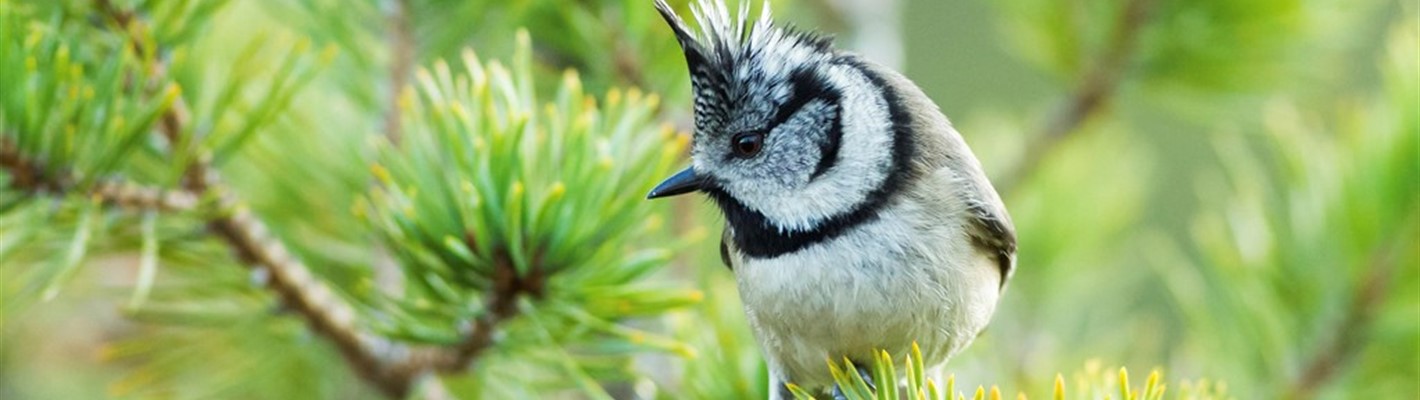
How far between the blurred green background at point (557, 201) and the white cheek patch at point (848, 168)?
0.07 meters

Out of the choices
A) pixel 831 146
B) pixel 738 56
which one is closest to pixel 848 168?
pixel 831 146

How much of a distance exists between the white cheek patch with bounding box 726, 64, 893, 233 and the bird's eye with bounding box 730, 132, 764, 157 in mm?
26

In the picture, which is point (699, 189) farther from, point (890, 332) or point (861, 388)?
point (861, 388)

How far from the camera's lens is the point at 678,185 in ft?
3.24

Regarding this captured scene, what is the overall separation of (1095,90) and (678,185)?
0.45 metres

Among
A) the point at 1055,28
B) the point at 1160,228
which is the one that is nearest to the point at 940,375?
the point at 1055,28

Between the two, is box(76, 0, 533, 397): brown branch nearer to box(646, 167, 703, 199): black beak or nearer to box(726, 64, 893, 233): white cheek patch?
box(646, 167, 703, 199): black beak

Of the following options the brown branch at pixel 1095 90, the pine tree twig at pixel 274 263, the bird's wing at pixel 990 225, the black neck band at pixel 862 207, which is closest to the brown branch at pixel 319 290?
the pine tree twig at pixel 274 263

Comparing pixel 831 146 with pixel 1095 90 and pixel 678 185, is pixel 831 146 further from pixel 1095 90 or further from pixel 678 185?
pixel 1095 90

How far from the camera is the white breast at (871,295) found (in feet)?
3.26

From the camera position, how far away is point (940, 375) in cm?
111

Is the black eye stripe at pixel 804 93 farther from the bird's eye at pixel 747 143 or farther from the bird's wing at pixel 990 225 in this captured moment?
the bird's wing at pixel 990 225

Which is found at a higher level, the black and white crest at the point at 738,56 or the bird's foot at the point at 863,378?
the black and white crest at the point at 738,56

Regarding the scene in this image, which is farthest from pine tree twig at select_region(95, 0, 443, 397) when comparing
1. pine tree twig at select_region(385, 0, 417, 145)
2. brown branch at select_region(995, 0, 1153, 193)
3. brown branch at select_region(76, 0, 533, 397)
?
brown branch at select_region(995, 0, 1153, 193)
